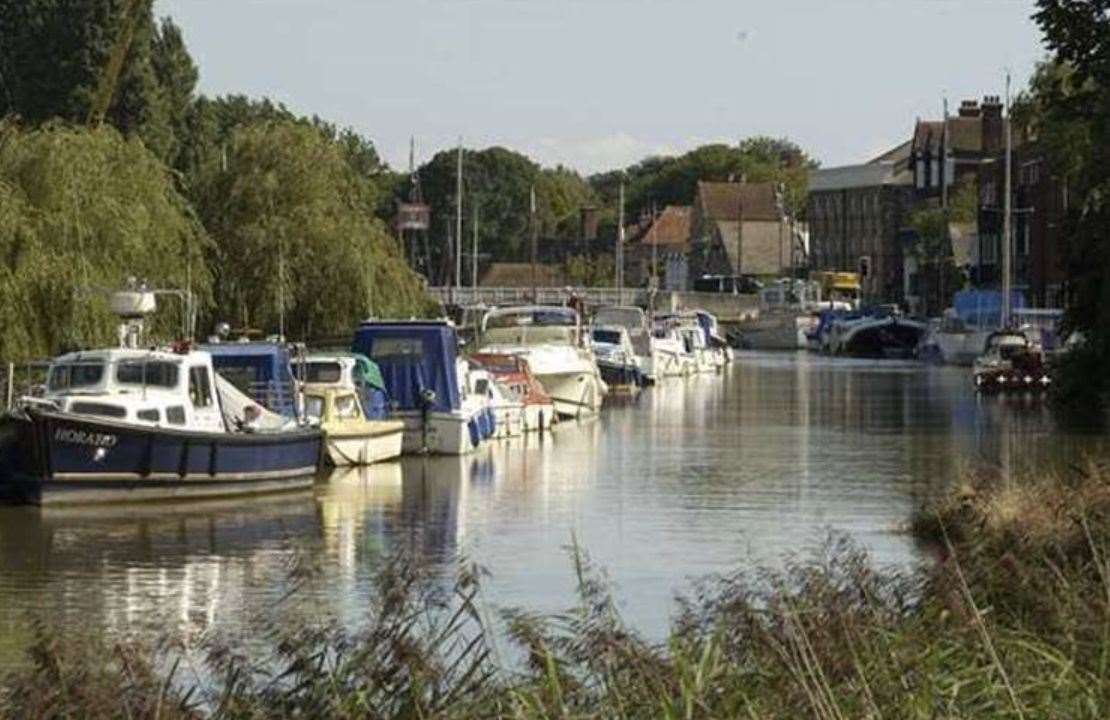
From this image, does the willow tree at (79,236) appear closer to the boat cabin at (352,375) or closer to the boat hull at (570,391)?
the boat cabin at (352,375)

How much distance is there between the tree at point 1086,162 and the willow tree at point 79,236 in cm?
1546

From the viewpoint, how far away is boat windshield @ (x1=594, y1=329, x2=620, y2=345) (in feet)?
280

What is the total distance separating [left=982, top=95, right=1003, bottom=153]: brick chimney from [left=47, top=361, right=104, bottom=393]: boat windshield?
364ft

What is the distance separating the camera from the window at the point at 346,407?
151ft

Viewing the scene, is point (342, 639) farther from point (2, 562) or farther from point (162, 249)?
point (162, 249)

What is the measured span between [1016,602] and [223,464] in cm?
2209

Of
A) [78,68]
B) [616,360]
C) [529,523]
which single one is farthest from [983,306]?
[529,523]

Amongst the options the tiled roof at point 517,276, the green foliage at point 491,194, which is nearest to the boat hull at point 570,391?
the tiled roof at point 517,276

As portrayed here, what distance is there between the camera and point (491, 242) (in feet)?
637

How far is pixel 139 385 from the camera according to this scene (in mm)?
37688

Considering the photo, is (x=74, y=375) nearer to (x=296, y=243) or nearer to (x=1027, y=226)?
(x=296, y=243)

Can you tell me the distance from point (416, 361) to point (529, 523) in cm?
1351

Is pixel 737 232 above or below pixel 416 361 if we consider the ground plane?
above

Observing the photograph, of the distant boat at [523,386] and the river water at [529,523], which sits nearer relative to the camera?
the river water at [529,523]
